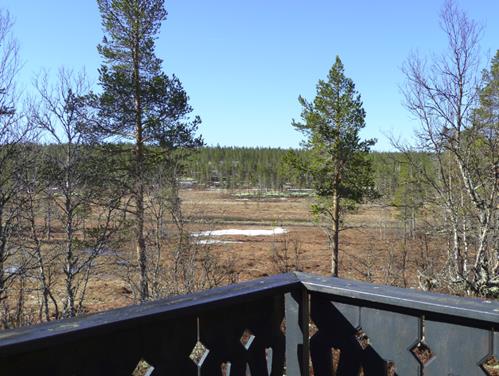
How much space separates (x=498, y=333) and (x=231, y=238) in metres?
34.1

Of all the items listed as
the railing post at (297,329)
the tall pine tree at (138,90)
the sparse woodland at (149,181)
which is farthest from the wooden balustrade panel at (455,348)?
the tall pine tree at (138,90)

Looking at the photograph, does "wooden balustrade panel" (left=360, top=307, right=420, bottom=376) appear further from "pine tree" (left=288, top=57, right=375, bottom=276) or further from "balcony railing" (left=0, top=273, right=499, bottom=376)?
"pine tree" (left=288, top=57, right=375, bottom=276)

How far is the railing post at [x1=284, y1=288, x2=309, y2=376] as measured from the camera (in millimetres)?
1824

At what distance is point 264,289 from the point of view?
1703 millimetres

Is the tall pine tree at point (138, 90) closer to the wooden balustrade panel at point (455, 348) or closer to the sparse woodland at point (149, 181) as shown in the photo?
the sparse woodland at point (149, 181)

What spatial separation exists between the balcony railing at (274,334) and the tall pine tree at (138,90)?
15.6 metres

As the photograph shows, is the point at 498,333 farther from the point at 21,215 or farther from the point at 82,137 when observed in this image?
→ the point at 82,137

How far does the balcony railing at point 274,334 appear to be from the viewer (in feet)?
3.92

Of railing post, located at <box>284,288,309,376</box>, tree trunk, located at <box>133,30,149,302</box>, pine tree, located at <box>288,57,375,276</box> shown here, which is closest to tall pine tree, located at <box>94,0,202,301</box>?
tree trunk, located at <box>133,30,149,302</box>

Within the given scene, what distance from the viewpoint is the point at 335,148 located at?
20703 millimetres

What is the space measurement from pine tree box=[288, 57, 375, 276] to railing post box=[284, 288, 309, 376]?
19356 mm

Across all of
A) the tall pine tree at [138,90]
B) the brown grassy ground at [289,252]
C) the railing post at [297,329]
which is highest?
the tall pine tree at [138,90]

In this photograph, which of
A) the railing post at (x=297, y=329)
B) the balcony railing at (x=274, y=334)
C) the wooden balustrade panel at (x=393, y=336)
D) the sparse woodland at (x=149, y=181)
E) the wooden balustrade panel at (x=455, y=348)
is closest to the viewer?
the balcony railing at (x=274, y=334)

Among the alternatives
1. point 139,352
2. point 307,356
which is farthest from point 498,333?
point 139,352
